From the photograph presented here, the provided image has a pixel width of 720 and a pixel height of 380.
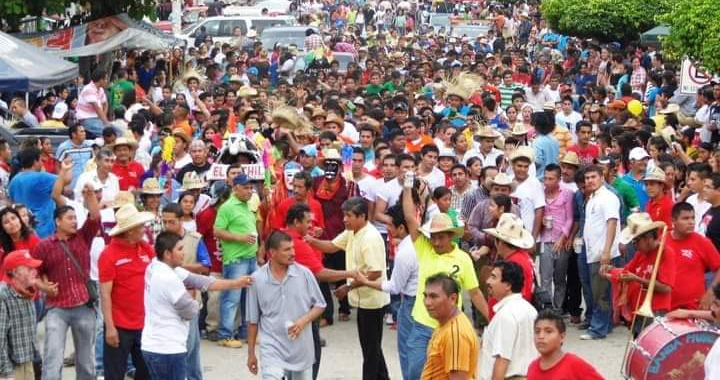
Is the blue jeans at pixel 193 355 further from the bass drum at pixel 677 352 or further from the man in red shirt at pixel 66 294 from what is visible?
the bass drum at pixel 677 352

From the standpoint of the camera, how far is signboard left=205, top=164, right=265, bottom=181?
13.8 meters

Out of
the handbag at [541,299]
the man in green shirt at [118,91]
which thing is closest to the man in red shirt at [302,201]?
the handbag at [541,299]

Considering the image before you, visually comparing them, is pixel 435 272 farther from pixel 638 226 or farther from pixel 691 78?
pixel 691 78

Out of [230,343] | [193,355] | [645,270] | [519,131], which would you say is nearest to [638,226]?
[645,270]

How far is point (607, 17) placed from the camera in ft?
105

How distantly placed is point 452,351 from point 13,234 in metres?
4.24

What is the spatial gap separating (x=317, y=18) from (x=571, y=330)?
38.6 m

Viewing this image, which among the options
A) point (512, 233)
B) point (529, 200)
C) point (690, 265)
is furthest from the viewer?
point (529, 200)

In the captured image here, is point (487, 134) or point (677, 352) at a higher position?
point (677, 352)

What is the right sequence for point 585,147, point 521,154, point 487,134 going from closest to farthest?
1. point 521,154
2. point 487,134
3. point 585,147

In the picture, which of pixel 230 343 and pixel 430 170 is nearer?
pixel 230 343

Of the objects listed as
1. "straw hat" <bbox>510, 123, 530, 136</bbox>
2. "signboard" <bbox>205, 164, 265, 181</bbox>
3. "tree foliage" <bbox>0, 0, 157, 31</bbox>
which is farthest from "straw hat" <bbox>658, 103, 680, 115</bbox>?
"tree foliage" <bbox>0, 0, 157, 31</bbox>

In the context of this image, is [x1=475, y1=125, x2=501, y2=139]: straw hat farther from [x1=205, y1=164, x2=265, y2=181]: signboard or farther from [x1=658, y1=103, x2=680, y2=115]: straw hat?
[x1=658, y1=103, x2=680, y2=115]: straw hat

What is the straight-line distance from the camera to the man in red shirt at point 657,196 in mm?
12703
